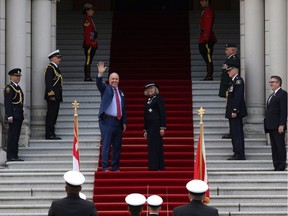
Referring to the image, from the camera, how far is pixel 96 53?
29844 mm

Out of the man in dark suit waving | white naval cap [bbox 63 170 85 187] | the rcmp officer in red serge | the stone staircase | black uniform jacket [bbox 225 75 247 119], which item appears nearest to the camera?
white naval cap [bbox 63 170 85 187]

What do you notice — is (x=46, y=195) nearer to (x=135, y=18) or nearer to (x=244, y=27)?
(x=244, y=27)

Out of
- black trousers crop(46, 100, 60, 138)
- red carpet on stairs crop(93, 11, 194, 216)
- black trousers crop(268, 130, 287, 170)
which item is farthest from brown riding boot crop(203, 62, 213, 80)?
black trousers crop(268, 130, 287, 170)

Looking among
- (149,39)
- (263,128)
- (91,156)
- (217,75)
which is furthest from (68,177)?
(149,39)

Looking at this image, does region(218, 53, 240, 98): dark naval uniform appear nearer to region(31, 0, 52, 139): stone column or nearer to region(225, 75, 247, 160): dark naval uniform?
region(225, 75, 247, 160): dark naval uniform

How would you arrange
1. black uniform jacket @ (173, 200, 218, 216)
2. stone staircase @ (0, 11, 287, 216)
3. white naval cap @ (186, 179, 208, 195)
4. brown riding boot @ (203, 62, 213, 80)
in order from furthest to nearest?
1. brown riding boot @ (203, 62, 213, 80)
2. stone staircase @ (0, 11, 287, 216)
3. white naval cap @ (186, 179, 208, 195)
4. black uniform jacket @ (173, 200, 218, 216)

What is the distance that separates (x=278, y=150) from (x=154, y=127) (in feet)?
7.59

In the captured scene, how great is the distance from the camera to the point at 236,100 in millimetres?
24062

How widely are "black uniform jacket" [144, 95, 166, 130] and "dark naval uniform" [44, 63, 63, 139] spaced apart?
2612 millimetres

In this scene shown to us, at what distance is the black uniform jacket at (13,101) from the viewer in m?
23.9

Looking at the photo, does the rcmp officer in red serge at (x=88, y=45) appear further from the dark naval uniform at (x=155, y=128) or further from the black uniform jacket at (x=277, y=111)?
the black uniform jacket at (x=277, y=111)

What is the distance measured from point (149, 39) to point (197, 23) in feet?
5.72

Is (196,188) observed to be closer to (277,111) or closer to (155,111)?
(155,111)

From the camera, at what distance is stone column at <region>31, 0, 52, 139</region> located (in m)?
25.8
